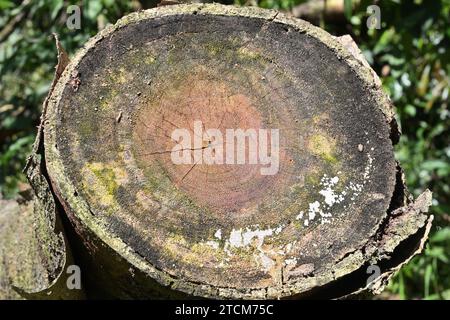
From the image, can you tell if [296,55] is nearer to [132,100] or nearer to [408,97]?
[132,100]

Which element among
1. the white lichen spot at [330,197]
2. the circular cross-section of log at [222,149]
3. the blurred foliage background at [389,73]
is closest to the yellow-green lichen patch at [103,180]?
the circular cross-section of log at [222,149]

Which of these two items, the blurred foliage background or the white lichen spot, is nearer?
the white lichen spot

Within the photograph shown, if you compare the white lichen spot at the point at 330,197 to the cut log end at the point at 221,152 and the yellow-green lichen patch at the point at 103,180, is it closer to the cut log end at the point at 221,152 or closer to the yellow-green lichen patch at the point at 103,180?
the cut log end at the point at 221,152

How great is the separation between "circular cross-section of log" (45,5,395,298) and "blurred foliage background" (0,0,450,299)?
1.00m

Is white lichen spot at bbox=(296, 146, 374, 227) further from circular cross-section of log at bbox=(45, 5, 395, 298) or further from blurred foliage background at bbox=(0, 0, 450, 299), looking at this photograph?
blurred foliage background at bbox=(0, 0, 450, 299)

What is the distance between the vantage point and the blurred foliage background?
3.01 m

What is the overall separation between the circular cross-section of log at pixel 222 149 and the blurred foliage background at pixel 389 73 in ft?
3.26

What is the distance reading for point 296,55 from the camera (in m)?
1.82

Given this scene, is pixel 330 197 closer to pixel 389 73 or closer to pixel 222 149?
pixel 222 149

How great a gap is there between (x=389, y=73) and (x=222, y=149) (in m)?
1.90

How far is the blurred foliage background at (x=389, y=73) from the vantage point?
9.86 ft

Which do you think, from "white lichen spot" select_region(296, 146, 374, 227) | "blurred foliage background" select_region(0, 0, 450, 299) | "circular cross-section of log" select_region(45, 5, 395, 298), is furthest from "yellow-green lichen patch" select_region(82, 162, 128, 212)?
"blurred foliage background" select_region(0, 0, 450, 299)

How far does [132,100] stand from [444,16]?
167 cm

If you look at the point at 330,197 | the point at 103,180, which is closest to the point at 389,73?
the point at 330,197
